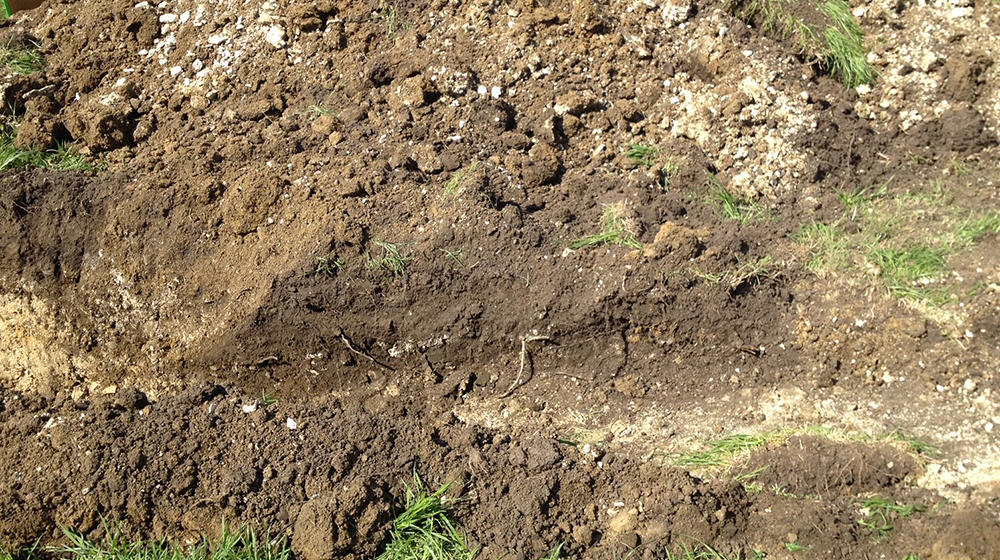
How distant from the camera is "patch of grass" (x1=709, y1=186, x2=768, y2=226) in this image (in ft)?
12.2

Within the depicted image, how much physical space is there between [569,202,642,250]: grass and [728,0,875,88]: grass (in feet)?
4.75

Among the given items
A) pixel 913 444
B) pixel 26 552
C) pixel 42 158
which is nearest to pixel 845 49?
pixel 913 444

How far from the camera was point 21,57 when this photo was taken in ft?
13.7

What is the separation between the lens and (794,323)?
3.41 m

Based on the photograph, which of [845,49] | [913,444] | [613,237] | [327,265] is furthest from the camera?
[845,49]

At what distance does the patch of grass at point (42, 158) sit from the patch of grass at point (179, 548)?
191 cm

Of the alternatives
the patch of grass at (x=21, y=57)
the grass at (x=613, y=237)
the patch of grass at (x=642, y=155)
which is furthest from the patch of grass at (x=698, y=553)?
the patch of grass at (x=21, y=57)

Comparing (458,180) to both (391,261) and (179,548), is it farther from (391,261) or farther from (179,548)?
(179,548)

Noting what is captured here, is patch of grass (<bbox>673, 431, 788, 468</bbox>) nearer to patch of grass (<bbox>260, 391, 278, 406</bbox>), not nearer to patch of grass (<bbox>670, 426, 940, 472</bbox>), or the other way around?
patch of grass (<bbox>670, 426, 940, 472</bbox>)

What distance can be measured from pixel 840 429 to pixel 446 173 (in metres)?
2.04

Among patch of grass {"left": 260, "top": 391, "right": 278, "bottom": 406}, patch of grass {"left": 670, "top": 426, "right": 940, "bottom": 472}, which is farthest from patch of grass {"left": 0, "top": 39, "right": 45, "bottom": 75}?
patch of grass {"left": 670, "top": 426, "right": 940, "bottom": 472}

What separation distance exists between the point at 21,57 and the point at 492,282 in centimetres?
293

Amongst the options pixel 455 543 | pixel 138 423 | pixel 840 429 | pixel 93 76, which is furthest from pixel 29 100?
pixel 840 429

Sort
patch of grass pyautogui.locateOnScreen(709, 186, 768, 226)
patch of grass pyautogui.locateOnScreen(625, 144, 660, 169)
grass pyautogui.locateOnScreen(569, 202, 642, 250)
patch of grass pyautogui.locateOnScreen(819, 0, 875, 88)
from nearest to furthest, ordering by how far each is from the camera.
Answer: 1. grass pyautogui.locateOnScreen(569, 202, 642, 250)
2. patch of grass pyautogui.locateOnScreen(709, 186, 768, 226)
3. patch of grass pyautogui.locateOnScreen(625, 144, 660, 169)
4. patch of grass pyautogui.locateOnScreen(819, 0, 875, 88)
